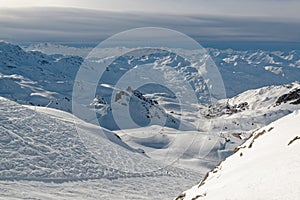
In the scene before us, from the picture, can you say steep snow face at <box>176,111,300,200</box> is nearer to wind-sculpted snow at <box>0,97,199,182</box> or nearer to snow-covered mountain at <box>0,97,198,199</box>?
snow-covered mountain at <box>0,97,198,199</box>

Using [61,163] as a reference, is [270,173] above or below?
above

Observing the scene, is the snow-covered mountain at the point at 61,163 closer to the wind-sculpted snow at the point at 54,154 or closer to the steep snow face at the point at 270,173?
the wind-sculpted snow at the point at 54,154

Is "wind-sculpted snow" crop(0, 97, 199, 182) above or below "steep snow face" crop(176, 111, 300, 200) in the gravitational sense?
below

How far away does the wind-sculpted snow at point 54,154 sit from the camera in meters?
52.4

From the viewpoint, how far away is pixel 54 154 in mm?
59188

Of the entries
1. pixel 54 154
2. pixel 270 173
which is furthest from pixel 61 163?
pixel 270 173

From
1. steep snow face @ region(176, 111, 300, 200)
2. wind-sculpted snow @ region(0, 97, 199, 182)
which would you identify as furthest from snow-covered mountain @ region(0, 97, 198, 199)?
steep snow face @ region(176, 111, 300, 200)

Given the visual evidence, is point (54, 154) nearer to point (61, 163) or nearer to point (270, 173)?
point (61, 163)

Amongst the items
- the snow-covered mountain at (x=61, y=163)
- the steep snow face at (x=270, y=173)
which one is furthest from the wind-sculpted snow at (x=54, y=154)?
the steep snow face at (x=270, y=173)

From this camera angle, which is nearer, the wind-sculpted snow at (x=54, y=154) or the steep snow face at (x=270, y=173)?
the steep snow face at (x=270, y=173)

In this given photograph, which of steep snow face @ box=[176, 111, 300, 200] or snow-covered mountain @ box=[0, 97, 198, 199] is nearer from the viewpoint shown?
steep snow face @ box=[176, 111, 300, 200]

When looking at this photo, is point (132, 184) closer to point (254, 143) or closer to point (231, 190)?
point (254, 143)

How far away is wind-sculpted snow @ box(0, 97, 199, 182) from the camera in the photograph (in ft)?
172

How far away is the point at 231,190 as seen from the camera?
21.9 metres
